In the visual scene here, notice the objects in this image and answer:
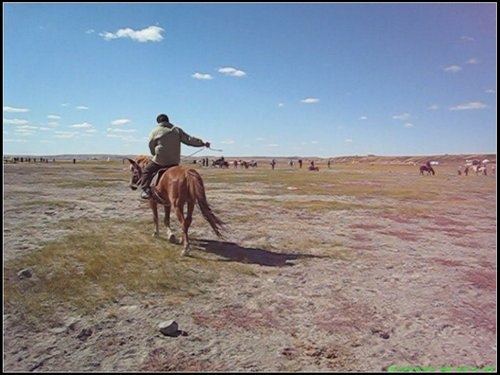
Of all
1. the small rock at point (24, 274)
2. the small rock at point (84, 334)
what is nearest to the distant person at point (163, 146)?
the small rock at point (24, 274)

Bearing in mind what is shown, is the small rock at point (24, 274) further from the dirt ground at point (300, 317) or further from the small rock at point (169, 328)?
the small rock at point (169, 328)

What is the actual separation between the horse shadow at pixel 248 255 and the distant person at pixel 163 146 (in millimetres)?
2209

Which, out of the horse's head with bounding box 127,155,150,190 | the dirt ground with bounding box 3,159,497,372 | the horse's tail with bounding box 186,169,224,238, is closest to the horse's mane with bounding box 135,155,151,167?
the horse's head with bounding box 127,155,150,190

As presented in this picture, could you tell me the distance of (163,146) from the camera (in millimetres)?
10070

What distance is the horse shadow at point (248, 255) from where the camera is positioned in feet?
28.0

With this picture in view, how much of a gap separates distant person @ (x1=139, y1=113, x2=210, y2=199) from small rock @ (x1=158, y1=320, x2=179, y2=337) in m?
5.67

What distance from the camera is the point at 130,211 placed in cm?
1506

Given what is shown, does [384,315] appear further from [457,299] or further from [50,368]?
[50,368]

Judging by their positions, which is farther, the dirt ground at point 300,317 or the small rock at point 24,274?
the small rock at point 24,274

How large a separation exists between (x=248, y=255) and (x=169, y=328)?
432cm

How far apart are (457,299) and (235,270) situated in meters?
4.03

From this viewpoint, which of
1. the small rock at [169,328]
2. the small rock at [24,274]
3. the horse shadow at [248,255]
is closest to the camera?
the small rock at [169,328]

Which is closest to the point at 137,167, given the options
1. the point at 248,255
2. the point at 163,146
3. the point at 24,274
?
the point at 163,146

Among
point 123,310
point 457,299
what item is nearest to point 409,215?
point 457,299
